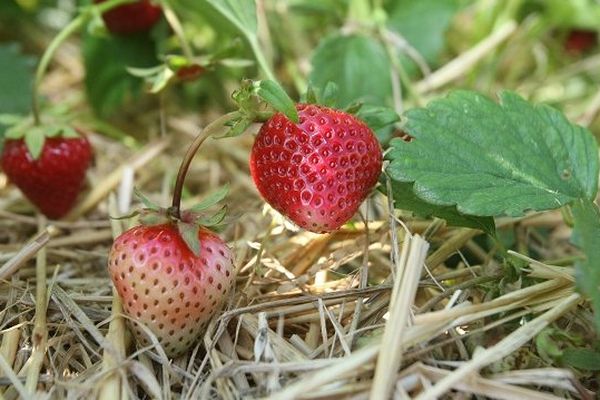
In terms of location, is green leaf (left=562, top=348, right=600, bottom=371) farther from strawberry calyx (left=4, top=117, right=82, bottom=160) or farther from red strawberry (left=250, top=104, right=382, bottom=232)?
strawberry calyx (left=4, top=117, right=82, bottom=160)

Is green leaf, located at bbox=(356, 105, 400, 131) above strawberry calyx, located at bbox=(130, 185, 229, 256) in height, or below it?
above

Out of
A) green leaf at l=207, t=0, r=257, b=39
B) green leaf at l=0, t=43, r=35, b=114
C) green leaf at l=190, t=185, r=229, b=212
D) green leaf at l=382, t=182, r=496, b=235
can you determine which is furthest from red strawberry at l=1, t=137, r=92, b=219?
green leaf at l=382, t=182, r=496, b=235

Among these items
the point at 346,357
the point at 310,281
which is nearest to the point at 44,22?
the point at 310,281

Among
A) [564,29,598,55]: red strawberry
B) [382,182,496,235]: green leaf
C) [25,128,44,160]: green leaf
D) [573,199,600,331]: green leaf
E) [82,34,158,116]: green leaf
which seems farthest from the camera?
[564,29,598,55]: red strawberry

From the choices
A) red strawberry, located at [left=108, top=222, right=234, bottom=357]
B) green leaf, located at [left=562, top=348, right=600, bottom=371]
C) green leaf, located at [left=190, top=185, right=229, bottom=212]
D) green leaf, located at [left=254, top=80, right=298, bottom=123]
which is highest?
green leaf, located at [left=254, top=80, right=298, bottom=123]

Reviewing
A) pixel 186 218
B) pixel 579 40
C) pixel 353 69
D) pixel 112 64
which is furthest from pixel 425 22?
pixel 186 218

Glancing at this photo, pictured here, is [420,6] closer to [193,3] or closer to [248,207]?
[193,3]

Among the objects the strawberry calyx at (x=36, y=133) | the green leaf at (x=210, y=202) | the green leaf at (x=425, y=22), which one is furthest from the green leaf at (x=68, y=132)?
the green leaf at (x=425, y=22)

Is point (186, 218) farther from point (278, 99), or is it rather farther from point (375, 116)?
point (375, 116)
